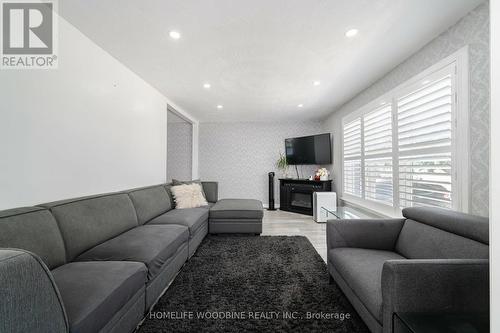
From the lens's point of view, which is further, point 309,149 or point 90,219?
point 309,149

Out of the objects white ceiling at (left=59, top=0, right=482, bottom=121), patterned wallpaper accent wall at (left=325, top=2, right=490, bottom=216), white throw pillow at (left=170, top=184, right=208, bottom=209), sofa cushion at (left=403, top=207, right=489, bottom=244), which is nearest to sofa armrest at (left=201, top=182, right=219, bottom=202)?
white throw pillow at (left=170, top=184, right=208, bottom=209)

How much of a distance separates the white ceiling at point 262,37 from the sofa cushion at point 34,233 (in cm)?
167

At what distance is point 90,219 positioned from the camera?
176 centimetres

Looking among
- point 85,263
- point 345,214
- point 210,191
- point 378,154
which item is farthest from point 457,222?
point 210,191

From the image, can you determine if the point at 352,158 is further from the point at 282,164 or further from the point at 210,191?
the point at 210,191

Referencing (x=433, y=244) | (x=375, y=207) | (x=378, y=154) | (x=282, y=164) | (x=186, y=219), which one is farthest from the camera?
(x=282, y=164)

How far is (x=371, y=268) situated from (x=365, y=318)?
1.03ft

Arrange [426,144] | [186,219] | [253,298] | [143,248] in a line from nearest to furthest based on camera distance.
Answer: [143,248] < [253,298] < [426,144] < [186,219]

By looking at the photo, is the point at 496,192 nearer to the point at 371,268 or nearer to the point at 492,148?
the point at 492,148

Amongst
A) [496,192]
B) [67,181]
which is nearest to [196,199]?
[67,181]

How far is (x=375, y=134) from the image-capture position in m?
3.25

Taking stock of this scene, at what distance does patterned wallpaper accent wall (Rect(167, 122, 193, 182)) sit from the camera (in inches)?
236

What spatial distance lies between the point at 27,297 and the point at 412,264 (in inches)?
66.3

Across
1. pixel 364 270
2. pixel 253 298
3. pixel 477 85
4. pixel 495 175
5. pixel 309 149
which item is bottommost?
pixel 253 298
